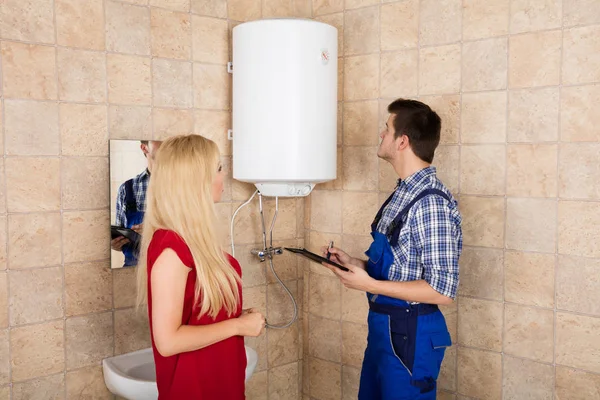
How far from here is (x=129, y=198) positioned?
2152 mm

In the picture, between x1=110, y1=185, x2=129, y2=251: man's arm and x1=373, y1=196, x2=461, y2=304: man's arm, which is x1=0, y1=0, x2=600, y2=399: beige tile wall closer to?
x1=110, y1=185, x2=129, y2=251: man's arm

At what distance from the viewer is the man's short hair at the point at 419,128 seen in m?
2.03

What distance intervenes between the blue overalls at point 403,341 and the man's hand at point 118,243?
0.88 m

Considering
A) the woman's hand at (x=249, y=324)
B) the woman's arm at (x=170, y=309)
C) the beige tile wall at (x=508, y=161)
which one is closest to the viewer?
the woman's arm at (x=170, y=309)

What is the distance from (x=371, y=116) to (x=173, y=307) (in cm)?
134

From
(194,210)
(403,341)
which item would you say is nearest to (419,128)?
(403,341)

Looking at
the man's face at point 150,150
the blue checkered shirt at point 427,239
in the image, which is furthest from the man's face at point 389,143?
the man's face at point 150,150

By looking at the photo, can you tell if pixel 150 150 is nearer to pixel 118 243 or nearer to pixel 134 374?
pixel 118 243

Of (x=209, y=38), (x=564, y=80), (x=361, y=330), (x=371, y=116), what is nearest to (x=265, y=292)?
(x=361, y=330)

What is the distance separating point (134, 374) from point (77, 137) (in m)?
0.84

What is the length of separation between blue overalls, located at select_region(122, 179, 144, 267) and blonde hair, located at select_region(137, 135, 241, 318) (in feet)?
1.93

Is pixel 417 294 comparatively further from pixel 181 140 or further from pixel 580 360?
pixel 181 140

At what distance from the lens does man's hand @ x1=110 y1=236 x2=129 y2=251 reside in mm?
2141

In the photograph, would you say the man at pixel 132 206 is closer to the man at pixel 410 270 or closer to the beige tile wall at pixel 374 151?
the beige tile wall at pixel 374 151
